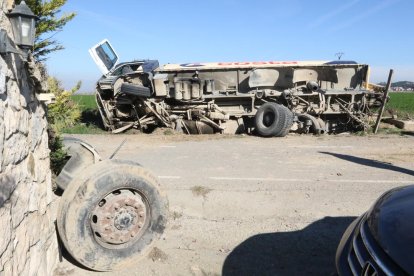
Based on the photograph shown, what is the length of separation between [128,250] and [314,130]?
391 inches

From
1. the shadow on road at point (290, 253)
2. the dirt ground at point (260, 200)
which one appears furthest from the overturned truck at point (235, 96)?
the shadow on road at point (290, 253)

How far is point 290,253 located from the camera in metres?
4.31

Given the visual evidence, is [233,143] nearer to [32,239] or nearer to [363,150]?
[363,150]

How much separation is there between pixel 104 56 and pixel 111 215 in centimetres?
1113

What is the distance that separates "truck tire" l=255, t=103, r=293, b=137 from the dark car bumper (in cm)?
935

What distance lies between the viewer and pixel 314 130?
12.9 m

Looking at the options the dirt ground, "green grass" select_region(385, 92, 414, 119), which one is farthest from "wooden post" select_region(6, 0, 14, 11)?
"green grass" select_region(385, 92, 414, 119)

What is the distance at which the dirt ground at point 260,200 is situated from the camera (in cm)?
414

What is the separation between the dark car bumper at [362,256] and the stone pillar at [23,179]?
82.0 inches

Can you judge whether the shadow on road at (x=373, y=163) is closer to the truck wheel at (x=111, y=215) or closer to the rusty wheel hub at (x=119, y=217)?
the truck wheel at (x=111, y=215)

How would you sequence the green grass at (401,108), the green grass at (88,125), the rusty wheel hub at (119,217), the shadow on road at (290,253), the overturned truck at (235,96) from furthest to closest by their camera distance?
1. the green grass at (401,108)
2. the green grass at (88,125)
3. the overturned truck at (235,96)
4. the shadow on road at (290,253)
5. the rusty wheel hub at (119,217)

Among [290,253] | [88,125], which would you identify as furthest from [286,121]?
[290,253]

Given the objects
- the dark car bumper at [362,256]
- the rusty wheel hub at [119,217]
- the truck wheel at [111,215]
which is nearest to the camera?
the dark car bumper at [362,256]

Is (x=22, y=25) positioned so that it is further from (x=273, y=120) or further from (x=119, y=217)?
(x=273, y=120)
